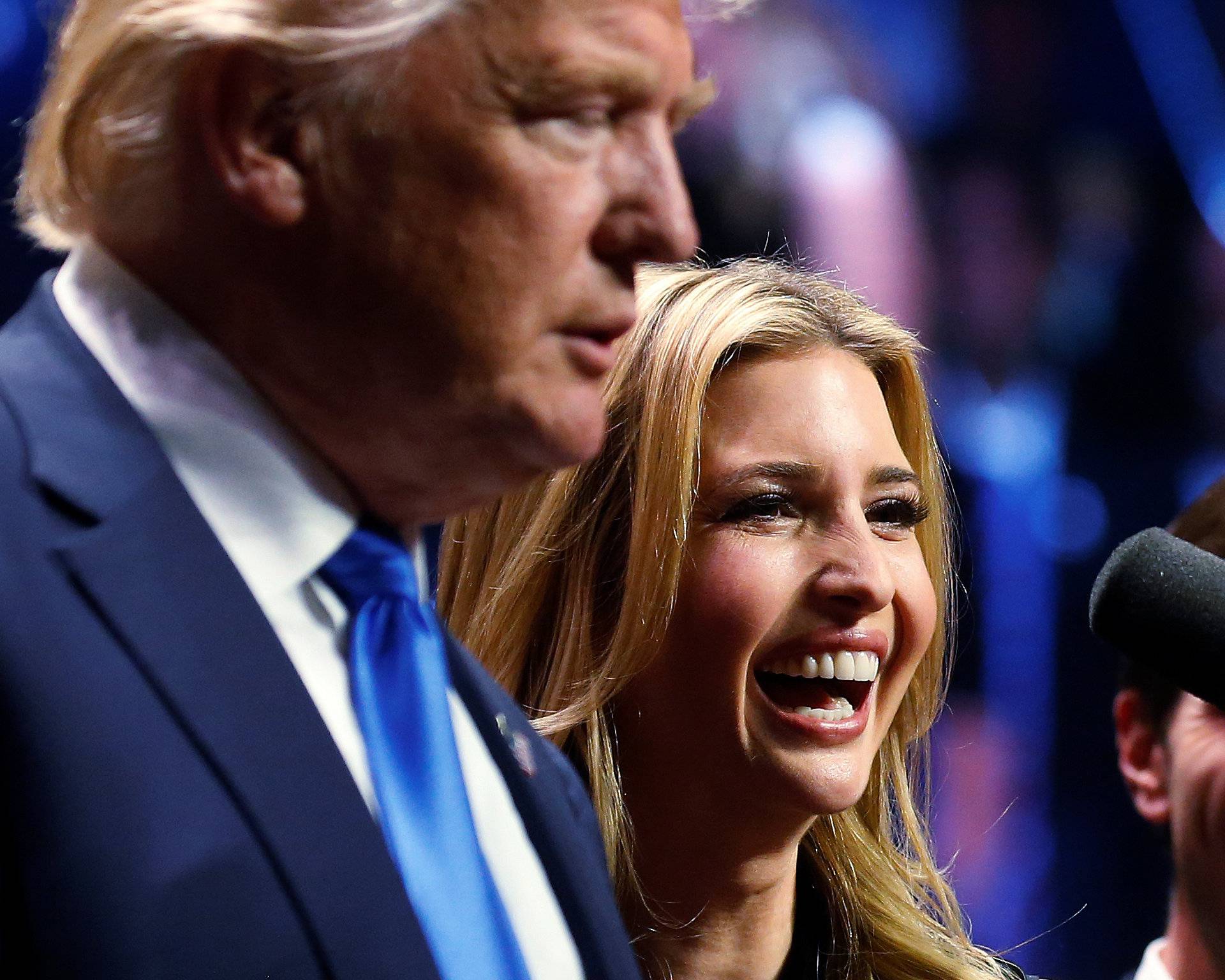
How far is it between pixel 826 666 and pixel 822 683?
0.03 metres

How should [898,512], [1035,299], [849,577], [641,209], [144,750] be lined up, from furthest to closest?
[1035,299]
[898,512]
[849,577]
[641,209]
[144,750]

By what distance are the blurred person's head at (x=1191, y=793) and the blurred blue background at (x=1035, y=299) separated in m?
1.14

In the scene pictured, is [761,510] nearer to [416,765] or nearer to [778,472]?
[778,472]

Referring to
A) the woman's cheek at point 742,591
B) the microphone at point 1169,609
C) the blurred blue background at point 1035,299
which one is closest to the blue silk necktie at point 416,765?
the microphone at point 1169,609

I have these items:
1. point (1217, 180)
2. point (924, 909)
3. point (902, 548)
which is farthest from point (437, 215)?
point (1217, 180)

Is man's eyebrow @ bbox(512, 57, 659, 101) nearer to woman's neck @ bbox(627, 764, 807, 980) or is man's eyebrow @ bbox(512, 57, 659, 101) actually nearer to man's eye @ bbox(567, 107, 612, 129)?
man's eye @ bbox(567, 107, 612, 129)

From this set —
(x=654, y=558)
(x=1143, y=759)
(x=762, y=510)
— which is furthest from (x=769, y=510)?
(x=1143, y=759)

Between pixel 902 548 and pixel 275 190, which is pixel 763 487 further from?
pixel 275 190

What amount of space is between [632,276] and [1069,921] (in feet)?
7.58

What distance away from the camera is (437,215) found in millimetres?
643

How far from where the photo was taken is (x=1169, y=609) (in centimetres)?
78

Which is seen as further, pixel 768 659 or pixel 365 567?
pixel 768 659

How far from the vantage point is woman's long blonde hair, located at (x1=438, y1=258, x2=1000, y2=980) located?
1267 mm

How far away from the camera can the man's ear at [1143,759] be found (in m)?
1.41
